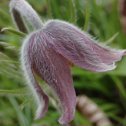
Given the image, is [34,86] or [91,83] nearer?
[34,86]

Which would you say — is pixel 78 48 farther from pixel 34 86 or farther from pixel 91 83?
pixel 91 83

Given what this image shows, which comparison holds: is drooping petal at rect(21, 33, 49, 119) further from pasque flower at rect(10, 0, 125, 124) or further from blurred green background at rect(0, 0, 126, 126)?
blurred green background at rect(0, 0, 126, 126)

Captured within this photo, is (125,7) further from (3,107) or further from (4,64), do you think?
(4,64)

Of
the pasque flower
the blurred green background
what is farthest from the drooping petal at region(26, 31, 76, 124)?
the blurred green background

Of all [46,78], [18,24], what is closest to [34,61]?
[46,78]

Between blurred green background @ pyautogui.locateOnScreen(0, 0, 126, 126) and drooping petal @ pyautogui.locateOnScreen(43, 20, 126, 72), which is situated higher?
drooping petal @ pyautogui.locateOnScreen(43, 20, 126, 72)

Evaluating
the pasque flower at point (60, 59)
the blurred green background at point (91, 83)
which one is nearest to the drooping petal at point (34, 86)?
the pasque flower at point (60, 59)

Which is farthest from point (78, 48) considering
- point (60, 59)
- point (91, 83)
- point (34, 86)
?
point (91, 83)

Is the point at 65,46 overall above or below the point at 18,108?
above
